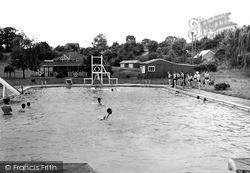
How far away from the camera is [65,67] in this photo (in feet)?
211

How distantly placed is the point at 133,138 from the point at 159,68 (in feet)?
144

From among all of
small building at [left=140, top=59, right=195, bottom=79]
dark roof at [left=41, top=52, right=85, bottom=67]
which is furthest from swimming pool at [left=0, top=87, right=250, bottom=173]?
dark roof at [left=41, top=52, right=85, bottom=67]

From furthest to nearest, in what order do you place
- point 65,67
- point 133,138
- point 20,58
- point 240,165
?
point 65,67 < point 20,58 < point 133,138 < point 240,165

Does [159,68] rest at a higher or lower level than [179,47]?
lower

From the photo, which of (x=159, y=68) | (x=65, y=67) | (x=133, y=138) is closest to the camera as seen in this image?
(x=133, y=138)

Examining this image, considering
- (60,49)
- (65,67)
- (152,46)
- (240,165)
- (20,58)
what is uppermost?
(60,49)

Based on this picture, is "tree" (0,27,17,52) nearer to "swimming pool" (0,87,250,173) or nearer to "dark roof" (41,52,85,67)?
"dark roof" (41,52,85,67)

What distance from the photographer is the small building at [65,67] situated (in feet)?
198

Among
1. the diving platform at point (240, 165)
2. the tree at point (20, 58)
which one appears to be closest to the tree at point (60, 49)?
the tree at point (20, 58)

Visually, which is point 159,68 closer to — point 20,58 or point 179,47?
point 20,58

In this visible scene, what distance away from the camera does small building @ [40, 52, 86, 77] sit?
6031 centimetres

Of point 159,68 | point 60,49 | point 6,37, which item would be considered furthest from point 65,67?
point 6,37

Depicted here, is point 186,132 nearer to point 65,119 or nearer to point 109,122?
point 109,122

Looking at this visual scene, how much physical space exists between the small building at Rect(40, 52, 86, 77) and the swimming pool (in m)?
42.4
